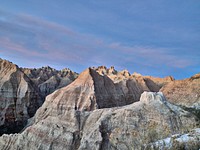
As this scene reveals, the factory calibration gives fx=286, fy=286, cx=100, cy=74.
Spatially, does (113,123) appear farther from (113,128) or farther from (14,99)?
(14,99)

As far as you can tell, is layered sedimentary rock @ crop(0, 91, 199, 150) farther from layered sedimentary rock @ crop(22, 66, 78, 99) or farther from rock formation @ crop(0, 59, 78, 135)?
layered sedimentary rock @ crop(22, 66, 78, 99)

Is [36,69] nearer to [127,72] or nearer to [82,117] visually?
[127,72]

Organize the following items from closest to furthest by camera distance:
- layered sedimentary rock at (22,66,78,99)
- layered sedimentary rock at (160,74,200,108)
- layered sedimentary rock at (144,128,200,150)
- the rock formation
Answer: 1. layered sedimentary rock at (144,128,200,150)
2. layered sedimentary rock at (160,74,200,108)
3. the rock formation
4. layered sedimentary rock at (22,66,78,99)

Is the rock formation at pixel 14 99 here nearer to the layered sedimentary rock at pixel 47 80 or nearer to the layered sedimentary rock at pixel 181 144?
the layered sedimentary rock at pixel 47 80

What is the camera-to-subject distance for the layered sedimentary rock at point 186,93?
38.2m

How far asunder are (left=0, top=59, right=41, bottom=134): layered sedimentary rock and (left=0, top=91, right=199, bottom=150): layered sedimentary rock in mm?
20840

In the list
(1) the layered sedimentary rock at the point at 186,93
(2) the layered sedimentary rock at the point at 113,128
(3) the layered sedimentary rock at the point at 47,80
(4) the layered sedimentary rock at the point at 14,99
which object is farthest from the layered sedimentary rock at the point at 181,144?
(3) the layered sedimentary rock at the point at 47,80

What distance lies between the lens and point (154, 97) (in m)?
30.1

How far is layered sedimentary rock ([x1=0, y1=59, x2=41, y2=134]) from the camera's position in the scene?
53875 mm

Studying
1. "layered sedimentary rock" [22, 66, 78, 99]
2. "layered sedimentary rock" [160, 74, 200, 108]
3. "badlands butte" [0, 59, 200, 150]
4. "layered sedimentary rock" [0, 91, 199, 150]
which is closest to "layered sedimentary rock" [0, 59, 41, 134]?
"badlands butte" [0, 59, 200, 150]

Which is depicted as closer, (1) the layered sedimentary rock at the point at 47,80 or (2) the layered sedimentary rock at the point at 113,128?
(2) the layered sedimentary rock at the point at 113,128

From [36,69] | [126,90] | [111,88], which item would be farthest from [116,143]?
[36,69]

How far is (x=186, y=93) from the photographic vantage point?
41.0 meters

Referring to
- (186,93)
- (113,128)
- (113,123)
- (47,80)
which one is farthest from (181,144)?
(47,80)
